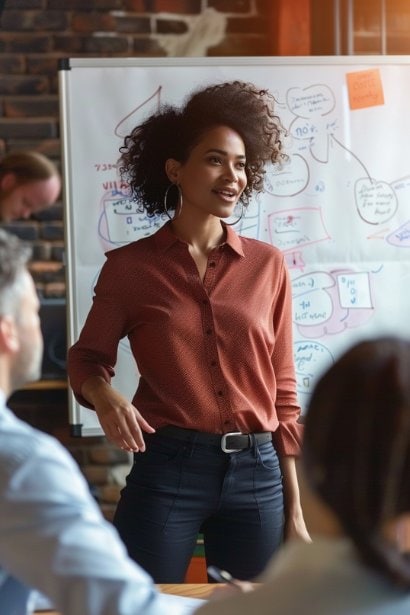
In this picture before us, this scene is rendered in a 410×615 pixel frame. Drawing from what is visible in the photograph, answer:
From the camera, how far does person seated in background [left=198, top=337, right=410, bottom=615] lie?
94cm

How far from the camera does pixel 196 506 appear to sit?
2145 mm

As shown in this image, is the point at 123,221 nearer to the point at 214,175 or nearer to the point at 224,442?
the point at 214,175

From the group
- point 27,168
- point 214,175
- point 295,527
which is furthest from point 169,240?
point 27,168

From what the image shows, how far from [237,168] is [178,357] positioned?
47 cm

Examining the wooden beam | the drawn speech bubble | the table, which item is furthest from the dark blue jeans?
the wooden beam

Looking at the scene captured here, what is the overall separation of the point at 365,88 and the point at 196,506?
1748 millimetres

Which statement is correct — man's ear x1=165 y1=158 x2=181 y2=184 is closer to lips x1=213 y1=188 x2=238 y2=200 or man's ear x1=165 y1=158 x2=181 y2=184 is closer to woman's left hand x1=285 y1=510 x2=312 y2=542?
lips x1=213 y1=188 x2=238 y2=200

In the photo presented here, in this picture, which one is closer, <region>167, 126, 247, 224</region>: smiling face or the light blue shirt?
the light blue shirt

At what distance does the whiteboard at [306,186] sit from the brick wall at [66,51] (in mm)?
631

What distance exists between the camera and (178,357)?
7.17 ft

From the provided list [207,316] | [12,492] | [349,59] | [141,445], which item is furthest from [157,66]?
[12,492]

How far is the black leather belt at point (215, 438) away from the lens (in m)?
2.13

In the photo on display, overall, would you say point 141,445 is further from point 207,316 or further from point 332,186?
point 332,186

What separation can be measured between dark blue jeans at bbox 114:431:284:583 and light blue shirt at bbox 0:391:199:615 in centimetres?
102
